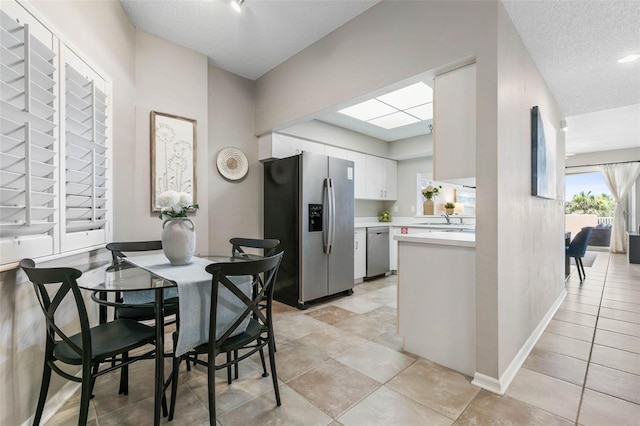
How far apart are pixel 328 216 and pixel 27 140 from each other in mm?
2758

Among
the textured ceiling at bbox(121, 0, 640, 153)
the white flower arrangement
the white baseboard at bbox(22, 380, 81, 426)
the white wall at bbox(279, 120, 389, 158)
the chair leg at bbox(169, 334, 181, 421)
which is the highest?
the textured ceiling at bbox(121, 0, 640, 153)

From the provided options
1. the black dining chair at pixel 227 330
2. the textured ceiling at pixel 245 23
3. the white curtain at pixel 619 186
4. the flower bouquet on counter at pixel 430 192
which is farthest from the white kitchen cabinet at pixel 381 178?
the white curtain at pixel 619 186

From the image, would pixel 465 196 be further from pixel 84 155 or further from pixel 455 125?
pixel 84 155

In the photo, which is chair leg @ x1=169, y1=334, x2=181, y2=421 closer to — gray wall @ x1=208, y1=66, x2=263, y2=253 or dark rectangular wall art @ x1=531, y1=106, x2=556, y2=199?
gray wall @ x1=208, y1=66, x2=263, y2=253

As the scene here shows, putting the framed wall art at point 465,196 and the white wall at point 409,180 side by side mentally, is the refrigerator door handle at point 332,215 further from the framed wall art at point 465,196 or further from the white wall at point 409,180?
the framed wall art at point 465,196

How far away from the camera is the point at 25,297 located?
58.3 inches

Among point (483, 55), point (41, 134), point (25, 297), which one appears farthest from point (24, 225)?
point (483, 55)

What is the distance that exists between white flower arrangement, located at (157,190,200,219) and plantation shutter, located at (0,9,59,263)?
21.6 inches

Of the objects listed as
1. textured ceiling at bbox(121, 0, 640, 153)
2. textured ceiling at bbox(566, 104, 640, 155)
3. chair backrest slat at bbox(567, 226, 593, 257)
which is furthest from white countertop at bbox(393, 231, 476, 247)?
textured ceiling at bbox(566, 104, 640, 155)

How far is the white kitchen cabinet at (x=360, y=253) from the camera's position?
4.54 meters

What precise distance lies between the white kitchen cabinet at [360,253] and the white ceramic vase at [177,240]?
297 cm

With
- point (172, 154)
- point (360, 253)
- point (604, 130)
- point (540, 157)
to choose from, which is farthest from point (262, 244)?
point (604, 130)

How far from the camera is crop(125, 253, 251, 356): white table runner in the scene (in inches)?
56.2

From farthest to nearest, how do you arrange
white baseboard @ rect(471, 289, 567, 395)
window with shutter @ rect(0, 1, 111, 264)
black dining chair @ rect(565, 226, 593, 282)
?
black dining chair @ rect(565, 226, 593, 282) < white baseboard @ rect(471, 289, 567, 395) < window with shutter @ rect(0, 1, 111, 264)
